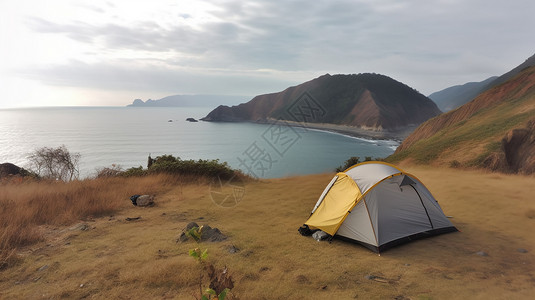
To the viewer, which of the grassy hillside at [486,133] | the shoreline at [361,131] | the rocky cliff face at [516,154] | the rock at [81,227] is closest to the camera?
the rock at [81,227]

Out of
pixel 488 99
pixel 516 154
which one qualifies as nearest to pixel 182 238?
pixel 516 154

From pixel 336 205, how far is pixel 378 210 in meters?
1.20

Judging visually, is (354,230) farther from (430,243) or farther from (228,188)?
(228,188)

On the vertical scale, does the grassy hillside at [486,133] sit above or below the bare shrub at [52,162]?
above

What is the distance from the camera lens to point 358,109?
16325 cm

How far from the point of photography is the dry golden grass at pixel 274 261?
16.7 ft

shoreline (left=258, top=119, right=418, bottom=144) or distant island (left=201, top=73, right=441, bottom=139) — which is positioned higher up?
distant island (left=201, top=73, right=441, bottom=139)

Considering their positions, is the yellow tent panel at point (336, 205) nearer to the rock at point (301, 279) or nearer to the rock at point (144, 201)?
the rock at point (301, 279)

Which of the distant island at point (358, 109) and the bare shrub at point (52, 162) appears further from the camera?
the distant island at point (358, 109)

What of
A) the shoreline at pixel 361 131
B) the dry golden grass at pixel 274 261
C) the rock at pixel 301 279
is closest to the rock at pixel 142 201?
the dry golden grass at pixel 274 261

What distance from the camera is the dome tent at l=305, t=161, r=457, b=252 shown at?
7.30m

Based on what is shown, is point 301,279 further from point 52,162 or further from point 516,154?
point 52,162

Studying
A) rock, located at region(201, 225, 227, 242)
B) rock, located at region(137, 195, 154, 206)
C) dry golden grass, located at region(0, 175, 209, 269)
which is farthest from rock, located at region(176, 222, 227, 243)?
rock, located at region(137, 195, 154, 206)

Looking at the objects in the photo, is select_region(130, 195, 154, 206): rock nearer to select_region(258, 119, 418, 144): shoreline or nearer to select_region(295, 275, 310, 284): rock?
select_region(295, 275, 310, 284): rock
